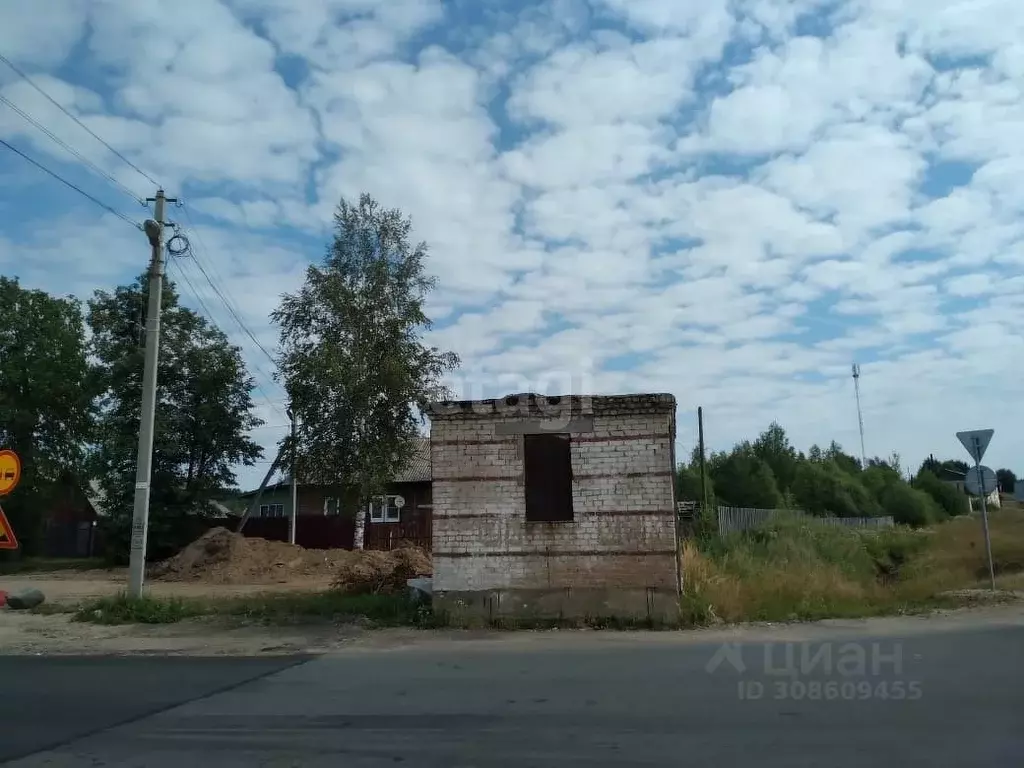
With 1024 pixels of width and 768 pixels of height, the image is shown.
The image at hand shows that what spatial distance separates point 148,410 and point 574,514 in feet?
28.3

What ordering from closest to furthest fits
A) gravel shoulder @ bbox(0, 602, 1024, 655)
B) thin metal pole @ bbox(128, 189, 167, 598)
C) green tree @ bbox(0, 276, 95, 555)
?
gravel shoulder @ bbox(0, 602, 1024, 655), thin metal pole @ bbox(128, 189, 167, 598), green tree @ bbox(0, 276, 95, 555)

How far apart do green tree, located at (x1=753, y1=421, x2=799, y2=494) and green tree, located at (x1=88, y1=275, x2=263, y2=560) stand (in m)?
34.3

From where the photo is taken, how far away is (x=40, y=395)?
120ft

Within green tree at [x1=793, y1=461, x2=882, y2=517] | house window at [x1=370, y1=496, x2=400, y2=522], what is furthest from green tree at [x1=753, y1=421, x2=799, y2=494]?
house window at [x1=370, y1=496, x2=400, y2=522]

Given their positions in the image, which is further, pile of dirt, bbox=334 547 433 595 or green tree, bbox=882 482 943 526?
green tree, bbox=882 482 943 526

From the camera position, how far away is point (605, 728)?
6.92 m

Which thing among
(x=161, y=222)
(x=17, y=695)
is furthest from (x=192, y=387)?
(x=17, y=695)

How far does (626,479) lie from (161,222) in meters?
10.7

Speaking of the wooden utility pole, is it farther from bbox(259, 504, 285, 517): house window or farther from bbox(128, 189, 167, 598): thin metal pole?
bbox(259, 504, 285, 517): house window

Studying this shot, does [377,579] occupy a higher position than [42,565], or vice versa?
[377,579]

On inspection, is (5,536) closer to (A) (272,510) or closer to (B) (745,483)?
(A) (272,510)

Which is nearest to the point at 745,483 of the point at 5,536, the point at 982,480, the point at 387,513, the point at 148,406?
the point at 387,513

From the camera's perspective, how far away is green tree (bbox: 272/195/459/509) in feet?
99.2

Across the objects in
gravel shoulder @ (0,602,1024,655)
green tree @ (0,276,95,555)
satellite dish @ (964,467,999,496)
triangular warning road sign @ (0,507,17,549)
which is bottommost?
gravel shoulder @ (0,602,1024,655)
